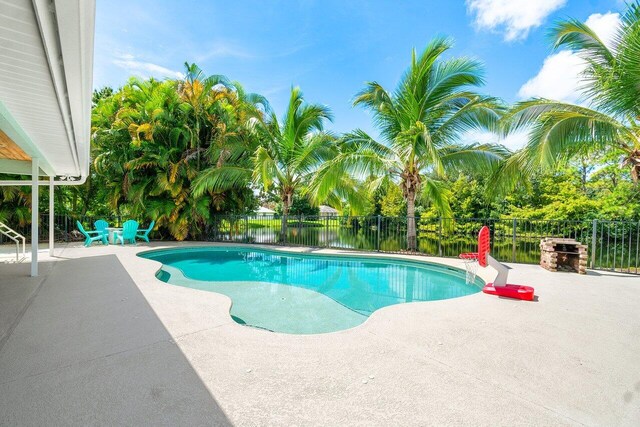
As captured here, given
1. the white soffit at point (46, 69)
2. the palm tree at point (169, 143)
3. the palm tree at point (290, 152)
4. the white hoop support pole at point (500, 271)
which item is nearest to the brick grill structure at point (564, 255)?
the white hoop support pole at point (500, 271)

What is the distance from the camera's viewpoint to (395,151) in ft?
30.5

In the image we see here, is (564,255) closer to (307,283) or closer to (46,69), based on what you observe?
(307,283)

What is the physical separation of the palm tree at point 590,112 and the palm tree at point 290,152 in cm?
602

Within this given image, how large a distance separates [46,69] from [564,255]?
909 cm

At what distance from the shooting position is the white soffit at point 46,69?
170cm

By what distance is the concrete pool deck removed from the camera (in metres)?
1.82

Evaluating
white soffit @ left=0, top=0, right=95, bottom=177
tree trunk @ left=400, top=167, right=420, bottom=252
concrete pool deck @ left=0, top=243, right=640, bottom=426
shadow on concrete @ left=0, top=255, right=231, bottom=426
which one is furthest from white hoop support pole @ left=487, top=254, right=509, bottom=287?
white soffit @ left=0, top=0, right=95, bottom=177

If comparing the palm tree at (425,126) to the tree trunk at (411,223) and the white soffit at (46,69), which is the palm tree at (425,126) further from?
the white soffit at (46,69)

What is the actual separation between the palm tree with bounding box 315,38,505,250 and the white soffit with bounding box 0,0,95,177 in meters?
6.23

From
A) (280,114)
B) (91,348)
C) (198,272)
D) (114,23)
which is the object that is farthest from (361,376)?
(280,114)

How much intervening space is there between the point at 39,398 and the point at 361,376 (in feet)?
7.41

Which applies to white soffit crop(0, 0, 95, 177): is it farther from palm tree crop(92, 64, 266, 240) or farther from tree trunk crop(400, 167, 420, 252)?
tree trunk crop(400, 167, 420, 252)

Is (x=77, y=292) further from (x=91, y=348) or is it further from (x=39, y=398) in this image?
(x=39, y=398)

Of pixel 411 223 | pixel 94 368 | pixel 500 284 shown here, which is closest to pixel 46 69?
pixel 94 368
